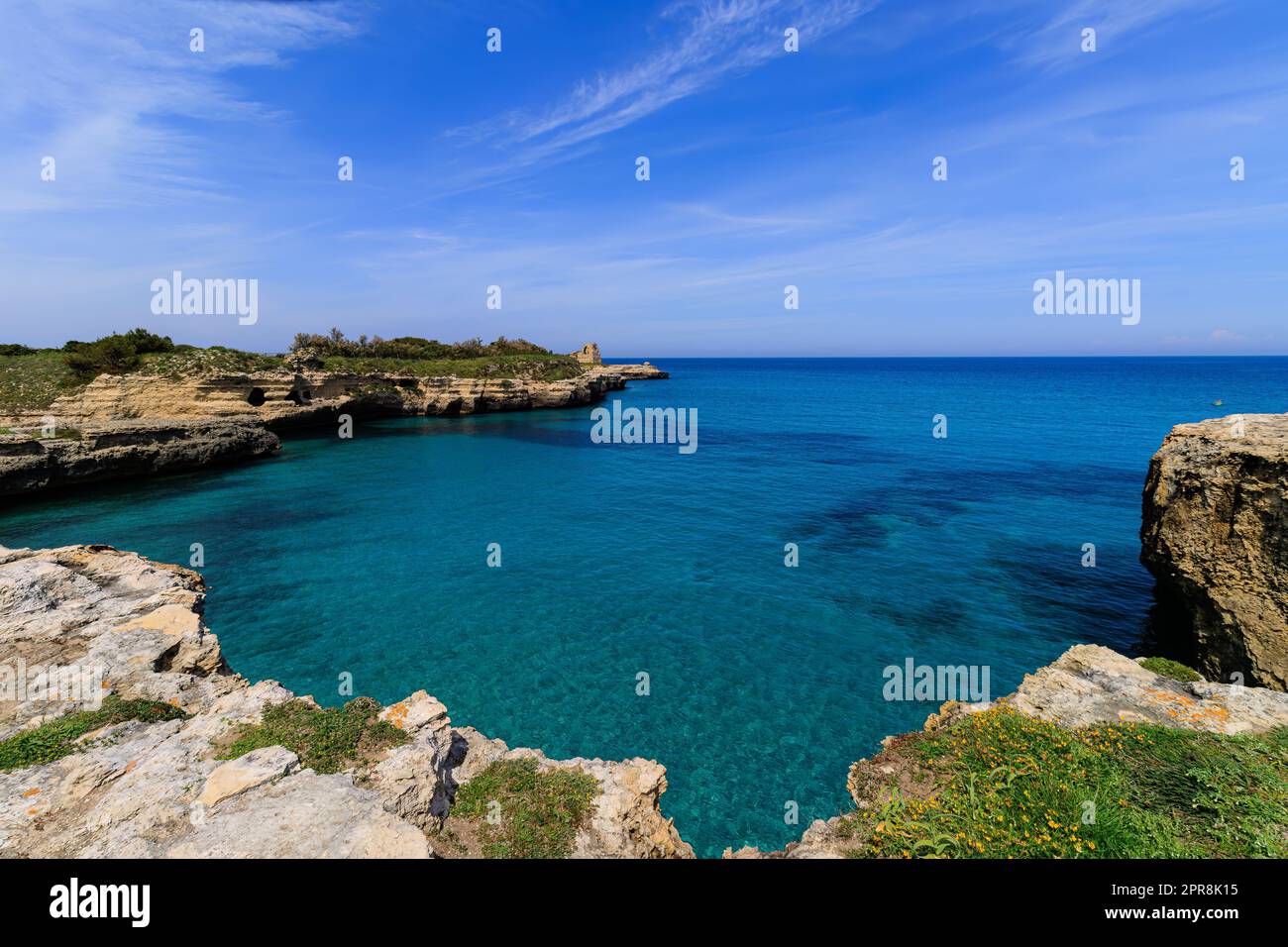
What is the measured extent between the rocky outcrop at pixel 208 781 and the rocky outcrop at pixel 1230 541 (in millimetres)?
16143

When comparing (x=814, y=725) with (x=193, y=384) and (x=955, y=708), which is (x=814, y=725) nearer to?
(x=955, y=708)

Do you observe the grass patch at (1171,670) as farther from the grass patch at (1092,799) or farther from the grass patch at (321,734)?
the grass patch at (321,734)

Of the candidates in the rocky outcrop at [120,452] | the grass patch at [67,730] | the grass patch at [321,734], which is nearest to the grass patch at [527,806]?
the grass patch at [321,734]

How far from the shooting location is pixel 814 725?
13422 mm

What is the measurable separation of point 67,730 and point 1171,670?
21.0 m

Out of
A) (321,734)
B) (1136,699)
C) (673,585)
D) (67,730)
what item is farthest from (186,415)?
(1136,699)

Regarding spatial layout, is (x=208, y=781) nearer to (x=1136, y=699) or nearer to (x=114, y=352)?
(x=1136, y=699)

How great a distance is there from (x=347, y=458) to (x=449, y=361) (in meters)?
44.1

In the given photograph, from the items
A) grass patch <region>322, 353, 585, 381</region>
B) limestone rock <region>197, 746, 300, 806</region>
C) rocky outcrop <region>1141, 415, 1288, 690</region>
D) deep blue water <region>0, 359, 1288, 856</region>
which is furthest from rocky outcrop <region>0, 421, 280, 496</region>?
rocky outcrop <region>1141, 415, 1288, 690</region>

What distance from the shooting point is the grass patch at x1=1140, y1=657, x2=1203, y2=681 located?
11164 mm

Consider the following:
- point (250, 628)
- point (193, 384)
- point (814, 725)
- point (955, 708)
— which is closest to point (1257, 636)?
point (955, 708)

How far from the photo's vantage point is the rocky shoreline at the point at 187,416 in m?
33.1

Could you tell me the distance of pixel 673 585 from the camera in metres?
20.8

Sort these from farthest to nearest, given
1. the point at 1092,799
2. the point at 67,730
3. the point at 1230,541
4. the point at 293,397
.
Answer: the point at 293,397 < the point at 1230,541 < the point at 67,730 < the point at 1092,799
